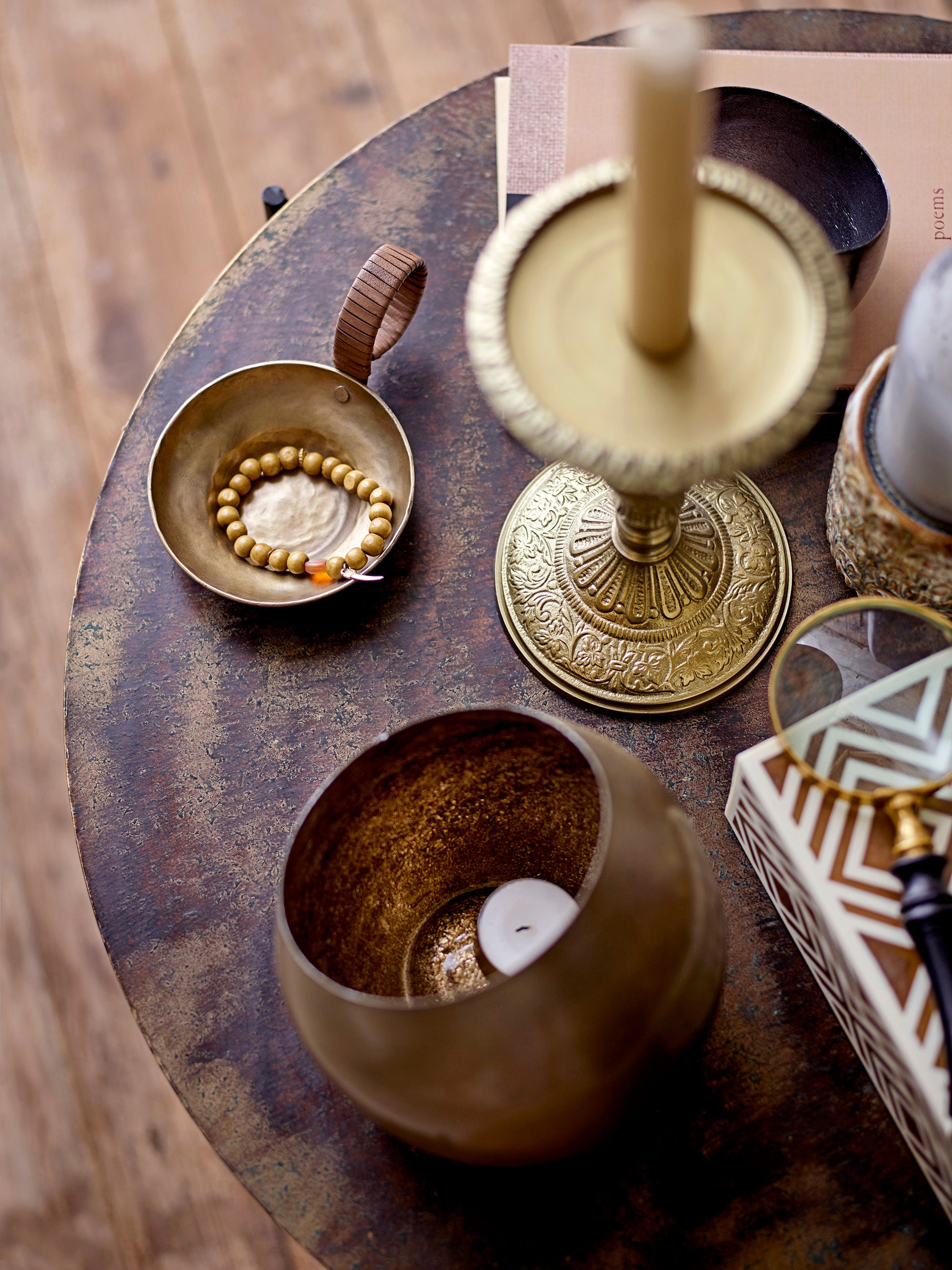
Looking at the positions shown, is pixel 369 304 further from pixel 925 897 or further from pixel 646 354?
pixel 925 897

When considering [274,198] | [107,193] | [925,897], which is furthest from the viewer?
[107,193]

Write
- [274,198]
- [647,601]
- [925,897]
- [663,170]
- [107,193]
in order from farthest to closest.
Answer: [107,193]
[274,198]
[647,601]
[925,897]
[663,170]

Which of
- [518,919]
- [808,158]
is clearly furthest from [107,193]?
[518,919]

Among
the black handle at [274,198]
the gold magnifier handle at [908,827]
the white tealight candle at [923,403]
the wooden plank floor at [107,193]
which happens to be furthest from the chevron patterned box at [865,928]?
the wooden plank floor at [107,193]

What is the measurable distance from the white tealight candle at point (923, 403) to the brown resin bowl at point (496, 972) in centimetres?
16

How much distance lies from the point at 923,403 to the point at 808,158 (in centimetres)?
23

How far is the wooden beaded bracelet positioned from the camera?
0.54 meters

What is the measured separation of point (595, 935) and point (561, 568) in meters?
0.25

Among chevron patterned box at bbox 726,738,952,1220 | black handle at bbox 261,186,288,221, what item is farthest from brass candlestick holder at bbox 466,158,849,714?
black handle at bbox 261,186,288,221

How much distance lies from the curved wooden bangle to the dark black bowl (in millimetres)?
168

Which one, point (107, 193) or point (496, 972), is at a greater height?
point (107, 193)

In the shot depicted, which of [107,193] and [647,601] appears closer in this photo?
[647,601]

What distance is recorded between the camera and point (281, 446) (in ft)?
1.88

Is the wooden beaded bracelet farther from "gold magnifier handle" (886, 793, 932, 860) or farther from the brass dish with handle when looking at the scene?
"gold magnifier handle" (886, 793, 932, 860)
